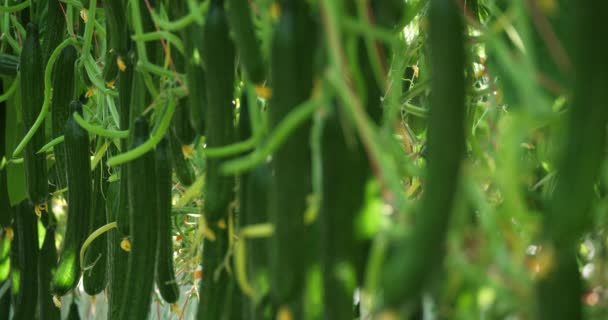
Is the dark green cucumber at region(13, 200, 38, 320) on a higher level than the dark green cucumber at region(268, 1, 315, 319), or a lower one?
lower

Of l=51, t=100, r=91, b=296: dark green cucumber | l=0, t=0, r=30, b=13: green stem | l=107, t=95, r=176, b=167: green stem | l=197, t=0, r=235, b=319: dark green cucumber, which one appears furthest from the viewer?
l=0, t=0, r=30, b=13: green stem

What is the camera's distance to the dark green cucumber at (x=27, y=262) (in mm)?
1296

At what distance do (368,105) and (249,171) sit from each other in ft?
0.33

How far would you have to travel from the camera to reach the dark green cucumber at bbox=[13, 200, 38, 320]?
4.25 feet

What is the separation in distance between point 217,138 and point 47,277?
659 mm

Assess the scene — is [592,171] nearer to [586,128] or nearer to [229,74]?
[586,128]

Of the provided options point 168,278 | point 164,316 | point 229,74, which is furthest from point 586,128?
point 164,316

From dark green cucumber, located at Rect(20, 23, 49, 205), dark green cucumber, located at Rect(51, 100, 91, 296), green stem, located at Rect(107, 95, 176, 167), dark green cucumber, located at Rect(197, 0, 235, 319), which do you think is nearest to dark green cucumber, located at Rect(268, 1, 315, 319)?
dark green cucumber, located at Rect(197, 0, 235, 319)

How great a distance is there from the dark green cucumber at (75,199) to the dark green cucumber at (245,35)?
487 mm

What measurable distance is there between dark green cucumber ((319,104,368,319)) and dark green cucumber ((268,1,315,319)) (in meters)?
0.02

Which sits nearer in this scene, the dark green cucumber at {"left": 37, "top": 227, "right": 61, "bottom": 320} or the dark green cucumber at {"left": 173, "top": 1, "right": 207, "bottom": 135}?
the dark green cucumber at {"left": 173, "top": 1, "right": 207, "bottom": 135}

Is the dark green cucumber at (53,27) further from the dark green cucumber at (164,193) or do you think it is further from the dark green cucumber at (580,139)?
the dark green cucumber at (580,139)

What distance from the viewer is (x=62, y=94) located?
119cm

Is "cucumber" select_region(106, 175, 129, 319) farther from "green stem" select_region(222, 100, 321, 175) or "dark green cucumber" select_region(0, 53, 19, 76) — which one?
"green stem" select_region(222, 100, 321, 175)
